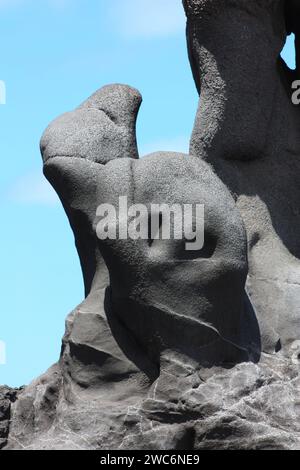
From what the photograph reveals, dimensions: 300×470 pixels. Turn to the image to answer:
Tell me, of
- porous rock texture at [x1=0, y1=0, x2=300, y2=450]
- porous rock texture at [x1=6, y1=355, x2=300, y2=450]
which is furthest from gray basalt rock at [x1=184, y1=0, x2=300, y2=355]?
porous rock texture at [x1=6, y1=355, x2=300, y2=450]

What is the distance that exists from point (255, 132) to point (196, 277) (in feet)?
4.20

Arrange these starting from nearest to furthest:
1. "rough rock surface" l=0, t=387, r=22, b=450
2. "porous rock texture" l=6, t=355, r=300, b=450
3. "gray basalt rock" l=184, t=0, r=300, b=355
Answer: "porous rock texture" l=6, t=355, r=300, b=450 < "rough rock surface" l=0, t=387, r=22, b=450 < "gray basalt rock" l=184, t=0, r=300, b=355

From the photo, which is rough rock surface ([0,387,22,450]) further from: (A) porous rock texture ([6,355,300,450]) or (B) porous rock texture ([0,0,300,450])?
(A) porous rock texture ([6,355,300,450])

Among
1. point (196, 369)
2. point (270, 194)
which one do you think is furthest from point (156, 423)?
point (270, 194)

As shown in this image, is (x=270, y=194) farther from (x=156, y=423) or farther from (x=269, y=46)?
(x=156, y=423)

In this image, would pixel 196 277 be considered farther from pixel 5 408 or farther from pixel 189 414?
pixel 5 408

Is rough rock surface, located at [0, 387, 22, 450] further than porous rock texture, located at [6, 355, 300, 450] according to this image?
Yes

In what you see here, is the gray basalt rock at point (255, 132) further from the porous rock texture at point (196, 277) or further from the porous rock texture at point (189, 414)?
the porous rock texture at point (189, 414)

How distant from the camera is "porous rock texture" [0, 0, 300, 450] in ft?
30.1

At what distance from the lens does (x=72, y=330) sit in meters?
9.65

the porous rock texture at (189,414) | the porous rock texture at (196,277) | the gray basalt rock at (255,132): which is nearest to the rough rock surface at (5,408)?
the porous rock texture at (196,277)

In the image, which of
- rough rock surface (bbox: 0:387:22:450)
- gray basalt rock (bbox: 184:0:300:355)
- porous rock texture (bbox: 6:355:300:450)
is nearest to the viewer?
porous rock texture (bbox: 6:355:300:450)

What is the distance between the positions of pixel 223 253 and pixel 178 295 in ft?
1.05

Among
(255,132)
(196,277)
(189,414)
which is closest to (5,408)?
(189,414)
